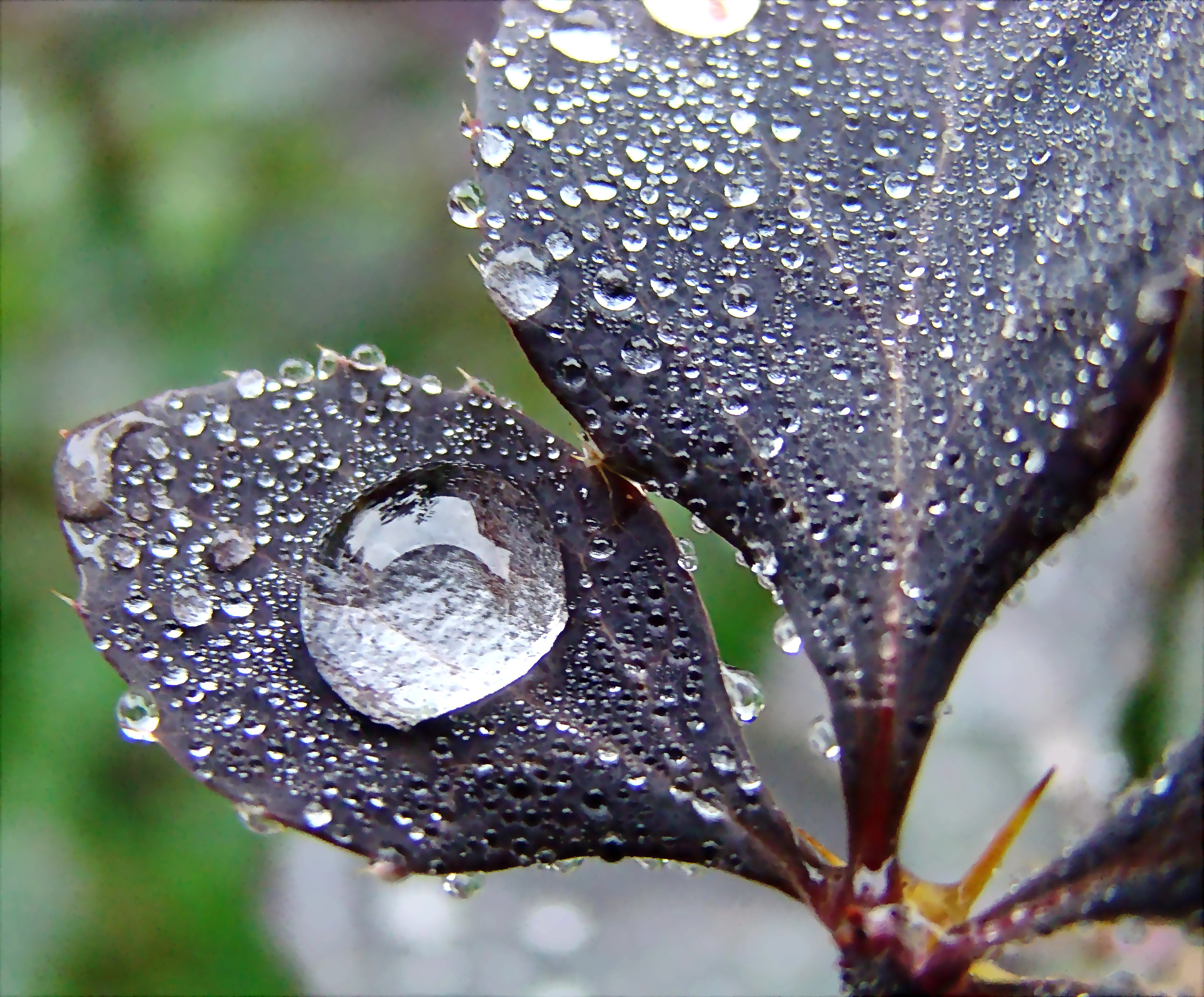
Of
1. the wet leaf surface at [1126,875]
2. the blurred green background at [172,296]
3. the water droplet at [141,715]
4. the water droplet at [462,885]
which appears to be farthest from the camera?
the blurred green background at [172,296]

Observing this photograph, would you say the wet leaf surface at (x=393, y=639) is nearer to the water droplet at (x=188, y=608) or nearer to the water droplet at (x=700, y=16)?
the water droplet at (x=188, y=608)

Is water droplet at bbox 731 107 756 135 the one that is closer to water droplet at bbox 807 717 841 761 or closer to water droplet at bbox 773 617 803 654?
water droplet at bbox 773 617 803 654

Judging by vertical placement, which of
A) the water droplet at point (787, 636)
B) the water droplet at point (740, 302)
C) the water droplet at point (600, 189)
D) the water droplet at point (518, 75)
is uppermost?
the water droplet at point (518, 75)

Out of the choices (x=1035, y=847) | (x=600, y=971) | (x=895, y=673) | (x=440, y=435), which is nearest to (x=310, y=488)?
(x=440, y=435)

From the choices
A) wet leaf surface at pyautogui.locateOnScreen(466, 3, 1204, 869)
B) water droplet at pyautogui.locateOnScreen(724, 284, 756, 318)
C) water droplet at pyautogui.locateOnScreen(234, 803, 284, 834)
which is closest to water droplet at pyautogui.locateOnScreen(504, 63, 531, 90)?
wet leaf surface at pyautogui.locateOnScreen(466, 3, 1204, 869)

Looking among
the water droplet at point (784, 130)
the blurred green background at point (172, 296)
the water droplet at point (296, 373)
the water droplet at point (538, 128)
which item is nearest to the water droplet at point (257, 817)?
the water droplet at point (296, 373)

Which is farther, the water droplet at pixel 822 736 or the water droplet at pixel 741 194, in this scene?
the water droplet at pixel 822 736

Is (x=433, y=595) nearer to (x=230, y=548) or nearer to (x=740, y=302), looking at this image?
(x=230, y=548)

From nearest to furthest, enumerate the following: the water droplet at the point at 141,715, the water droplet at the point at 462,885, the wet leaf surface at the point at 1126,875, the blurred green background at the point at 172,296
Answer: the wet leaf surface at the point at 1126,875
the water droplet at the point at 141,715
the water droplet at the point at 462,885
the blurred green background at the point at 172,296
